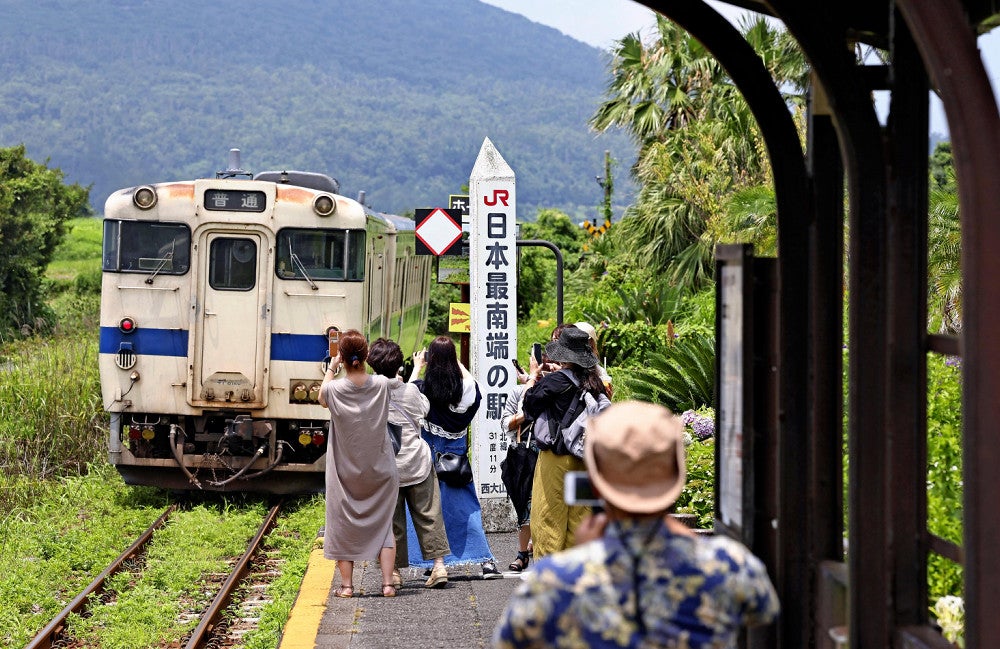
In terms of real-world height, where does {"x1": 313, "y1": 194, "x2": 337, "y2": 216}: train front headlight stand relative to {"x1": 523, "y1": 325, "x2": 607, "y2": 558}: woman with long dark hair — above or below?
above

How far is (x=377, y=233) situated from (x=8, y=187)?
95.0ft

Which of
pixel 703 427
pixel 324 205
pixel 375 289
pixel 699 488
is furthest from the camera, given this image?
pixel 375 289

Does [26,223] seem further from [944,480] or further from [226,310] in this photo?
[944,480]

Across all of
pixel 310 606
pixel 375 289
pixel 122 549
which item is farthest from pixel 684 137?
pixel 310 606

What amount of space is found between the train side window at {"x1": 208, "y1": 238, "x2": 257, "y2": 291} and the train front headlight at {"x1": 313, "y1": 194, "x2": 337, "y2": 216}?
70 cm

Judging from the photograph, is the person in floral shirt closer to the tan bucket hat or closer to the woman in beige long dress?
the tan bucket hat

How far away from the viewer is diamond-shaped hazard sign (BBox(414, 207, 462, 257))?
1166 cm

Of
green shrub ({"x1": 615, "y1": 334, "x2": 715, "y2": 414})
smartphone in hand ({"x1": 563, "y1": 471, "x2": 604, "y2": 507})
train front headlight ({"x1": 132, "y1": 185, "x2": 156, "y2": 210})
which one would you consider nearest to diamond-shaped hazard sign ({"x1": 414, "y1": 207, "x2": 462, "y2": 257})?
green shrub ({"x1": 615, "y1": 334, "x2": 715, "y2": 414})

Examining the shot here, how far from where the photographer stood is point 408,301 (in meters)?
20.6

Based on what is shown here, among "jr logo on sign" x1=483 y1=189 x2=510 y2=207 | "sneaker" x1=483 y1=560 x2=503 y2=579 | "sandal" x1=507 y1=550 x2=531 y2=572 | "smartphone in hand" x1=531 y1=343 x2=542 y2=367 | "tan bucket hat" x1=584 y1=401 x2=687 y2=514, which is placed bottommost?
"sneaker" x1=483 y1=560 x2=503 y2=579

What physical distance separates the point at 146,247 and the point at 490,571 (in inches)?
219

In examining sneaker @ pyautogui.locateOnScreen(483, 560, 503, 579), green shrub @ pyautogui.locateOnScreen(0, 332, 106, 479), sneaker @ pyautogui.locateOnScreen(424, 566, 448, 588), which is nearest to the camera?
sneaker @ pyautogui.locateOnScreen(424, 566, 448, 588)

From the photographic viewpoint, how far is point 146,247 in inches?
515

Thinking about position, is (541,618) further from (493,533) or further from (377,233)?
(377,233)
